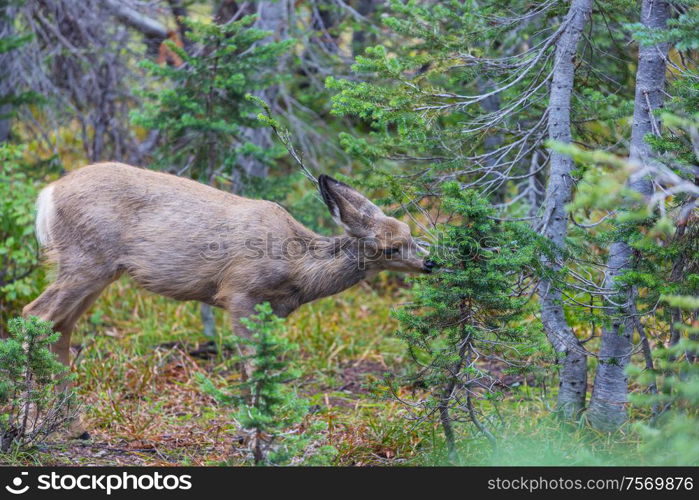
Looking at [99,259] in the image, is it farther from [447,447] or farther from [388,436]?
[447,447]

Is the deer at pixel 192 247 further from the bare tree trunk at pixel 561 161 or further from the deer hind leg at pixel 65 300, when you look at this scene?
the bare tree trunk at pixel 561 161

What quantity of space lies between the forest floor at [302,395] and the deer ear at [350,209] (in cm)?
125

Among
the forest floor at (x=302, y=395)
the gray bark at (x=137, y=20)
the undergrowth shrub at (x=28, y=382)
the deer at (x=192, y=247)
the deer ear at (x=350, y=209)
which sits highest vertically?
the gray bark at (x=137, y=20)

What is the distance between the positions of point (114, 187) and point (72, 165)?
603cm

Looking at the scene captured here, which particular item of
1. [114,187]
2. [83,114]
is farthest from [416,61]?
[83,114]

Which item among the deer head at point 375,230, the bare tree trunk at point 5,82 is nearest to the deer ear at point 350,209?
the deer head at point 375,230

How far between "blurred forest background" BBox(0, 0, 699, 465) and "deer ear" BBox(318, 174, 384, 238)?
0.25 meters

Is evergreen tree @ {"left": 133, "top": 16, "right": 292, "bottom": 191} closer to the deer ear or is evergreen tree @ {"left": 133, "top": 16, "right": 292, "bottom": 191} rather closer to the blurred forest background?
the blurred forest background

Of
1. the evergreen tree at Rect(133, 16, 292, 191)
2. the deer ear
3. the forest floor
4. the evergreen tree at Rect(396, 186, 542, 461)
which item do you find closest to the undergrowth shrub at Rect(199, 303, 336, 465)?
the forest floor

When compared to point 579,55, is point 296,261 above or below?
below

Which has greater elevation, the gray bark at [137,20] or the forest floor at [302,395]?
the gray bark at [137,20]

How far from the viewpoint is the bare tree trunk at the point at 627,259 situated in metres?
5.66

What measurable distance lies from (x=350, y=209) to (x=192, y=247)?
144cm

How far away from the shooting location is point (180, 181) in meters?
6.88
